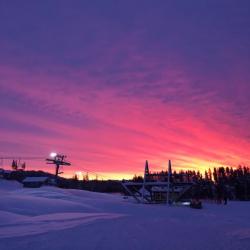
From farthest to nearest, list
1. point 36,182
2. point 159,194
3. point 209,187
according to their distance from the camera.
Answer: point 36,182 < point 209,187 < point 159,194

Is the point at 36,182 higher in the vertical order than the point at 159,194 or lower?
higher

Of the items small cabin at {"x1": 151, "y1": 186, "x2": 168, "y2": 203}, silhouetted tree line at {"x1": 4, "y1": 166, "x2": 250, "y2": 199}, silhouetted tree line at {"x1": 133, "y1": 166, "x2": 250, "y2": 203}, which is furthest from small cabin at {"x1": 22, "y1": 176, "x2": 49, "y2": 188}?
small cabin at {"x1": 151, "y1": 186, "x2": 168, "y2": 203}

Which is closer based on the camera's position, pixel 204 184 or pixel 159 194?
pixel 159 194

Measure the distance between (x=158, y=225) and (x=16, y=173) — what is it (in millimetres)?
91728

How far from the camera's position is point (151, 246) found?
8.29 meters

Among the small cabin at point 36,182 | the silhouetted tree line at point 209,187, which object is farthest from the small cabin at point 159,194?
the small cabin at point 36,182

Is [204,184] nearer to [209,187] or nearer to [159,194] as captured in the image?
[209,187]

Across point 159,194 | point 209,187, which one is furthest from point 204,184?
point 159,194

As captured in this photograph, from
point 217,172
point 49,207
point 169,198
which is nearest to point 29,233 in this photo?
point 49,207

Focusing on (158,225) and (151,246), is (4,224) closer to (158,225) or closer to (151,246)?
(158,225)

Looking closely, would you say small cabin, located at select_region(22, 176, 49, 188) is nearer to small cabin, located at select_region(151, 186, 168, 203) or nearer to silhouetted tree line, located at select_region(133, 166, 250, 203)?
silhouetted tree line, located at select_region(133, 166, 250, 203)

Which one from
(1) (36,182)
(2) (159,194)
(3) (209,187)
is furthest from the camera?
(1) (36,182)

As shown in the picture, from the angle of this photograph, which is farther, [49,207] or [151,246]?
[49,207]

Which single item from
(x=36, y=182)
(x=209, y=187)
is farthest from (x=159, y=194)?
(x=36, y=182)
